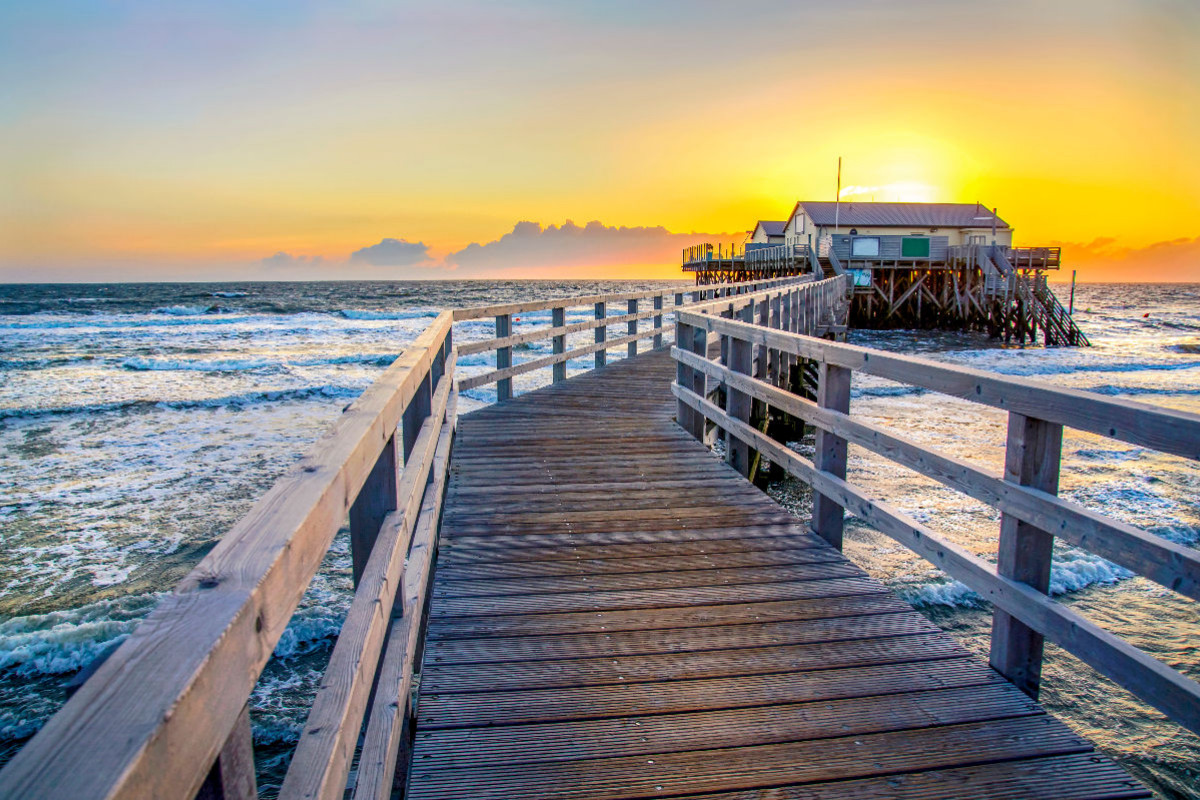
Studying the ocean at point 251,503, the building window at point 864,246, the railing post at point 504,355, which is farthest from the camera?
the building window at point 864,246

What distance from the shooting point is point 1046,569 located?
262cm

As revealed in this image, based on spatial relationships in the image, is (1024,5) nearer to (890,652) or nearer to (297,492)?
(890,652)

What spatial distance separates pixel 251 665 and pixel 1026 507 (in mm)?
2526

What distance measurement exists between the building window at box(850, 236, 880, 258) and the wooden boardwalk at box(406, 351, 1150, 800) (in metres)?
41.8

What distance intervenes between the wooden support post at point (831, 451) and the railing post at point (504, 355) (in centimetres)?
444

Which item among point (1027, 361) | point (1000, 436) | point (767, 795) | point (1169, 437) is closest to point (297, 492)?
point (767, 795)

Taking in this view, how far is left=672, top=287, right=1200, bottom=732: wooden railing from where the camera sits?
206cm

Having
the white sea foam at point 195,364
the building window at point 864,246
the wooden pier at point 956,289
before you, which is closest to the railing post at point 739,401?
the white sea foam at point 195,364

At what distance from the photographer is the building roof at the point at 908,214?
4600 cm

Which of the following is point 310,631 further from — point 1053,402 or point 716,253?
point 716,253

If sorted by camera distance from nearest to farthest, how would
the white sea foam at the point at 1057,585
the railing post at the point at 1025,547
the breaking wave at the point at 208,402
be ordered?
the railing post at the point at 1025,547
the white sea foam at the point at 1057,585
the breaking wave at the point at 208,402

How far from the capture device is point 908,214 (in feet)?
154

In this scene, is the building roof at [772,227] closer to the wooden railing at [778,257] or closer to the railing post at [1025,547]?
the wooden railing at [778,257]

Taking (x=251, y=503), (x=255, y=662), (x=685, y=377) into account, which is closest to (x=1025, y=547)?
(x=255, y=662)
